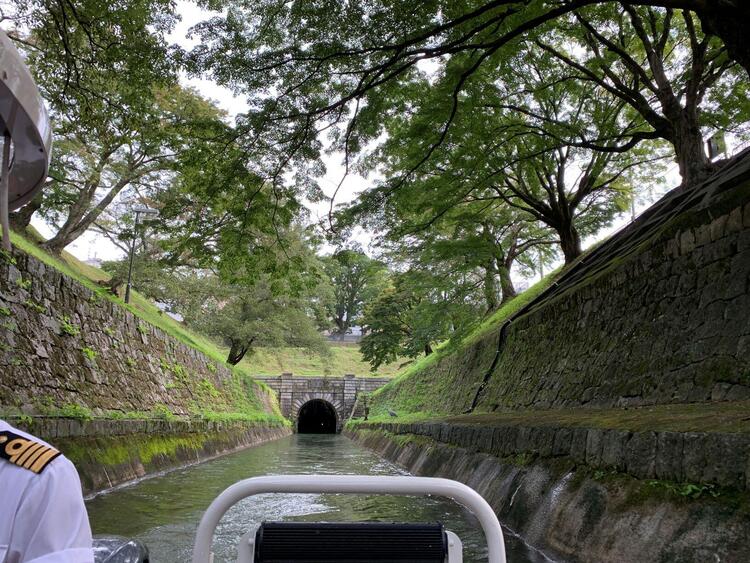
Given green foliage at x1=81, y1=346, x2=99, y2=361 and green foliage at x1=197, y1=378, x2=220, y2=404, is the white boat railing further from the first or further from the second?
green foliage at x1=197, y1=378, x2=220, y2=404

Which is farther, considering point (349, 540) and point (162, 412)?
point (162, 412)

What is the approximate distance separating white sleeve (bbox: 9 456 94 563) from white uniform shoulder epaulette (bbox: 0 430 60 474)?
17 mm

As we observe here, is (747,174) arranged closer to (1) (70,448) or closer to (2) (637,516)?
(2) (637,516)

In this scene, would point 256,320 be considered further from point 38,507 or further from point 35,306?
point 38,507

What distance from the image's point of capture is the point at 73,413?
680cm

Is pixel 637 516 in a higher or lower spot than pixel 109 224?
lower

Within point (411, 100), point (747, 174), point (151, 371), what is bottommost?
point (151, 371)

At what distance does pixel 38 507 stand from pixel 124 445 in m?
8.22

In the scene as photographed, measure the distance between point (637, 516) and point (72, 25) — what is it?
9193mm

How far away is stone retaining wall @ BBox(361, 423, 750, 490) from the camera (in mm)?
2719

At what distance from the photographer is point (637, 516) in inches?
125

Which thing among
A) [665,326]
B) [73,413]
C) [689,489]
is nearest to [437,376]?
[665,326]

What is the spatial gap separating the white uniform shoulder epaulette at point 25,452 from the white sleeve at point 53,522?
0.7 inches

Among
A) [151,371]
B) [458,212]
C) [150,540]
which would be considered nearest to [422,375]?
[458,212]
